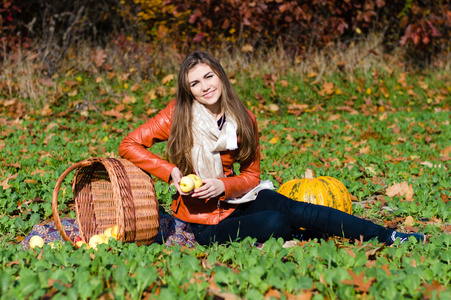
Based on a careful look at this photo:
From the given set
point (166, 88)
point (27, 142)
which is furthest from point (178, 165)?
point (166, 88)

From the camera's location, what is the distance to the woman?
281 cm

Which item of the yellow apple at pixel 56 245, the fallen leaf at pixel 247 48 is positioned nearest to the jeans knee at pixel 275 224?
the yellow apple at pixel 56 245

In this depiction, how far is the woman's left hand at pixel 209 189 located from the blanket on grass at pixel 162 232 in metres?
0.44

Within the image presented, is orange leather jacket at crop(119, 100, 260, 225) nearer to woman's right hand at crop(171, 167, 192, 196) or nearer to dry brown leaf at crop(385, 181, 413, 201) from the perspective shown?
woman's right hand at crop(171, 167, 192, 196)

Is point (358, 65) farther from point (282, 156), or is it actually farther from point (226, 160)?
point (226, 160)

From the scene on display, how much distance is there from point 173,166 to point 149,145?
0.98ft

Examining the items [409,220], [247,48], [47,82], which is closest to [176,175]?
[409,220]

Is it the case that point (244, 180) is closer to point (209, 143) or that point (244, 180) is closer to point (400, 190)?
point (209, 143)

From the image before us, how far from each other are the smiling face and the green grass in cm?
106

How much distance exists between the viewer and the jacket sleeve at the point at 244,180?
9.62ft

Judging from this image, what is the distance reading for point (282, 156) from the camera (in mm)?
5055

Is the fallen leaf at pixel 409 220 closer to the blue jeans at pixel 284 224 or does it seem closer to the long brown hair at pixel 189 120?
the blue jeans at pixel 284 224

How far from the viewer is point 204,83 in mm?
3051

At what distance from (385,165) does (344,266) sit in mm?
2875
